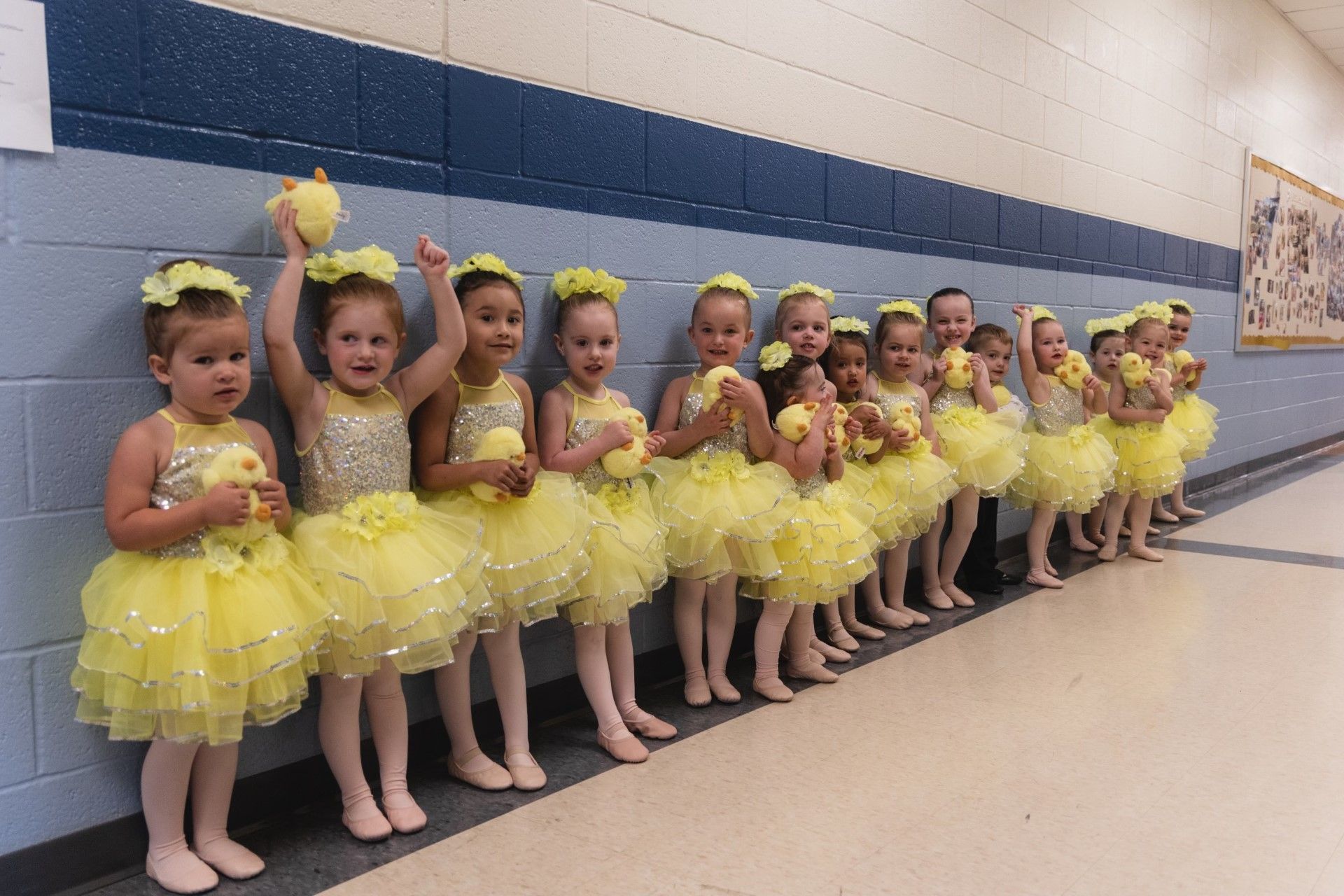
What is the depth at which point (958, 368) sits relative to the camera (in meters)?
4.55

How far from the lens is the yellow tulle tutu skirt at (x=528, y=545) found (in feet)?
8.82

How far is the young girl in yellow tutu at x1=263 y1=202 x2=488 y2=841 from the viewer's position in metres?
2.38

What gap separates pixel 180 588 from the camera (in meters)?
2.13

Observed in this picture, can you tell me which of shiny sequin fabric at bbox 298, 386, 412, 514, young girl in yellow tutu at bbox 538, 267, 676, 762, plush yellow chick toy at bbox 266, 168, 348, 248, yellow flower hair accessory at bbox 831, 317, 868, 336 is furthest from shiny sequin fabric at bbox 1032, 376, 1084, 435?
plush yellow chick toy at bbox 266, 168, 348, 248

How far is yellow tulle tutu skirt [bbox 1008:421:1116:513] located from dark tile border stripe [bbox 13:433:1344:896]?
5.05 ft

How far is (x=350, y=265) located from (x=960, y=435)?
2.91 meters

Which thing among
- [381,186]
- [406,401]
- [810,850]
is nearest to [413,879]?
[810,850]

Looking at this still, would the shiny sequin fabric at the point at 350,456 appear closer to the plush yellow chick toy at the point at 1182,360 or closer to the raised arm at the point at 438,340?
the raised arm at the point at 438,340

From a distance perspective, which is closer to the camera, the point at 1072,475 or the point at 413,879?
the point at 413,879

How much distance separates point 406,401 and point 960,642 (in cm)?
254

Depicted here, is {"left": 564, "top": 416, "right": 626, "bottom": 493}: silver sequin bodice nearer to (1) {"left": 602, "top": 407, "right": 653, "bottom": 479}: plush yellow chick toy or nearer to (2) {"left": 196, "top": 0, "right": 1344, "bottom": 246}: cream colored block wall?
(1) {"left": 602, "top": 407, "right": 653, "bottom": 479}: plush yellow chick toy

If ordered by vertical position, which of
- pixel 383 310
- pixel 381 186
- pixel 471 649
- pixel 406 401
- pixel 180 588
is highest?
pixel 381 186

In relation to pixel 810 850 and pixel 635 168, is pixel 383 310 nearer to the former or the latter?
pixel 635 168

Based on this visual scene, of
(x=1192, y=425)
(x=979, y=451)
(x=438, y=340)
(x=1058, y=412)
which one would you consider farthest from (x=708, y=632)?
(x=1192, y=425)
